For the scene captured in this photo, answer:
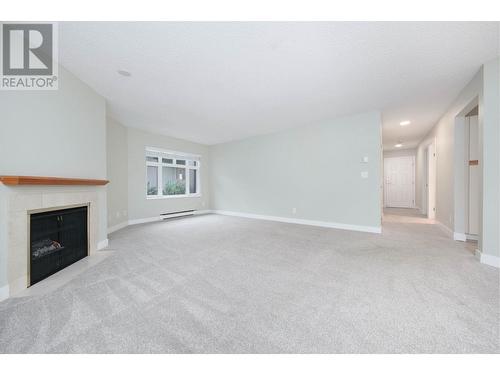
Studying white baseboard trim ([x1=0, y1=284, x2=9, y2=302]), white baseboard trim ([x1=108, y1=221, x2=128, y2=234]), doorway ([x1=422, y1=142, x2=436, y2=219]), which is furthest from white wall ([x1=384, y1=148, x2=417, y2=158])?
white baseboard trim ([x1=0, y1=284, x2=9, y2=302])

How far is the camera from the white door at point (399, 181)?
24.7 ft

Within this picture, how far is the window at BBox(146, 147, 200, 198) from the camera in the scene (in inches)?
211

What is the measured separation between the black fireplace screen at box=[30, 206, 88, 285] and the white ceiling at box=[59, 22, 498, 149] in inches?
73.0

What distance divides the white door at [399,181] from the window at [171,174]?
25.8 feet

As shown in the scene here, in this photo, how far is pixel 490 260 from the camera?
222 centimetres

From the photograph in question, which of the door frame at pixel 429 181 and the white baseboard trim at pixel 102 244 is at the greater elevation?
the door frame at pixel 429 181

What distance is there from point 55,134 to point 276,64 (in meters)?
2.77

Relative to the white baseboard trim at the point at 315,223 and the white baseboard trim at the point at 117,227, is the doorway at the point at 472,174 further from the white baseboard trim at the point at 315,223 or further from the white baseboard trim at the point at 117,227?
the white baseboard trim at the point at 117,227

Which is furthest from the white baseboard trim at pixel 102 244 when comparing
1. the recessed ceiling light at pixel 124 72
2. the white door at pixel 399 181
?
the white door at pixel 399 181

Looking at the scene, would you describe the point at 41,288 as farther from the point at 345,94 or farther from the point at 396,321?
the point at 345,94

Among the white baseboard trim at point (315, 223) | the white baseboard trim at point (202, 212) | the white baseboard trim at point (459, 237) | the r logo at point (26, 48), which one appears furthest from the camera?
the white baseboard trim at point (202, 212)

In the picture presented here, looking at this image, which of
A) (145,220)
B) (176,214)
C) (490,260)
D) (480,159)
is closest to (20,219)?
(145,220)

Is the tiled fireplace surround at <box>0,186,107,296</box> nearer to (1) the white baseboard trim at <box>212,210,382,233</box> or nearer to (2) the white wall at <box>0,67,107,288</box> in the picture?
(2) the white wall at <box>0,67,107,288</box>

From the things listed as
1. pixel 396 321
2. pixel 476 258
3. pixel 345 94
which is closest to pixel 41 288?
pixel 396 321
